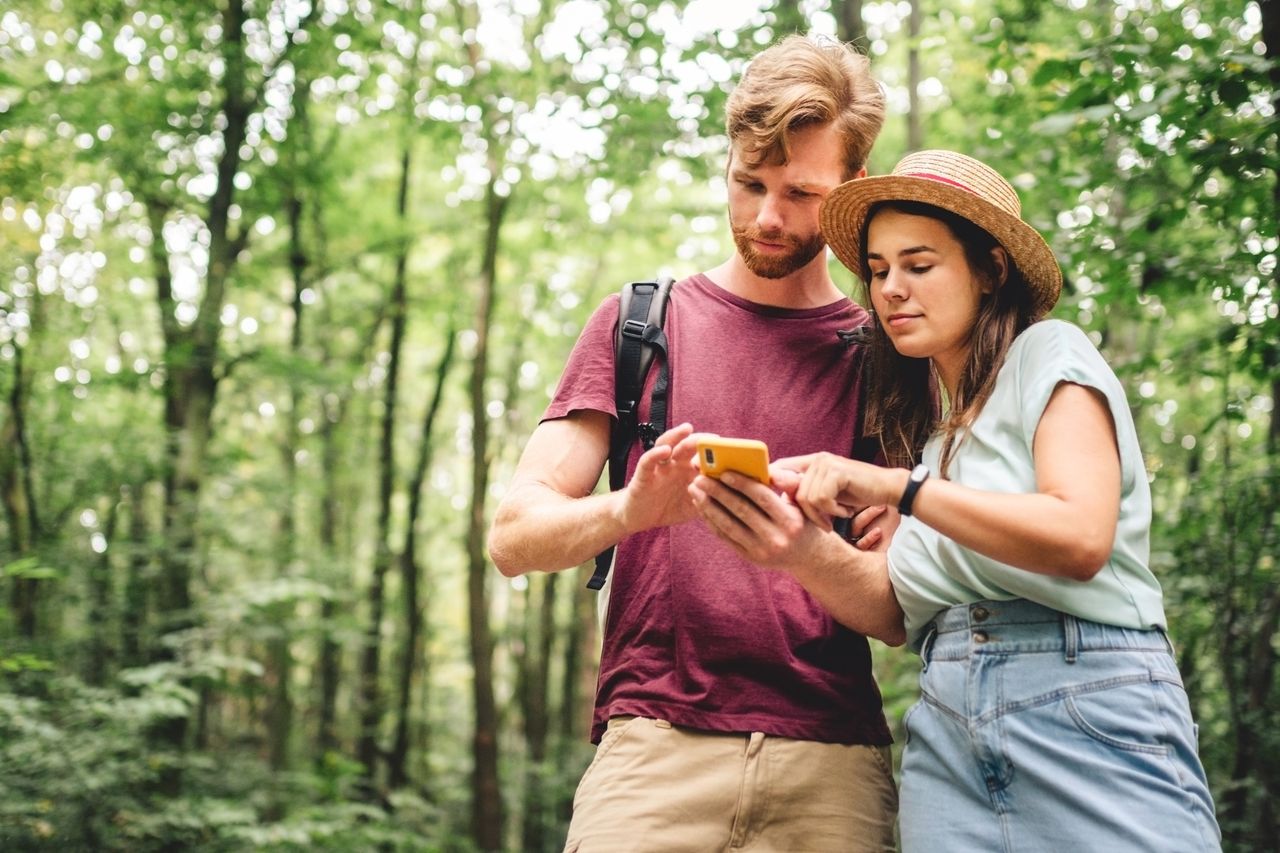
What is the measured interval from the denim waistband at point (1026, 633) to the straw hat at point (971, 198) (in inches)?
29.5

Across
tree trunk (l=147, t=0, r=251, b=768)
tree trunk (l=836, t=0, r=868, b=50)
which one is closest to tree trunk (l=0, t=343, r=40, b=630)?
tree trunk (l=147, t=0, r=251, b=768)

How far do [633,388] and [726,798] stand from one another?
101 cm

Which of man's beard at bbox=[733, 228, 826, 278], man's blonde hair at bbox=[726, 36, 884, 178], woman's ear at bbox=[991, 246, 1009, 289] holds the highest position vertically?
man's blonde hair at bbox=[726, 36, 884, 178]

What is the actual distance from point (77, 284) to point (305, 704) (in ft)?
51.4

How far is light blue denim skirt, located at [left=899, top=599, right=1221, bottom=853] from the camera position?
5.91 feet

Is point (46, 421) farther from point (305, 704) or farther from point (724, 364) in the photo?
point (305, 704)

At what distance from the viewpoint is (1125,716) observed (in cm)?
184

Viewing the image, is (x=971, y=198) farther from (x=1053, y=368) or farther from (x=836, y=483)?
(x=836, y=483)

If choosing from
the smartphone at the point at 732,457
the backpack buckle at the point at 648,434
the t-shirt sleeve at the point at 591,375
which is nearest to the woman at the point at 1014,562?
the smartphone at the point at 732,457

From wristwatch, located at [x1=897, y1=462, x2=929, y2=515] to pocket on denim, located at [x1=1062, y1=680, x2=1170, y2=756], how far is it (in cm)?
47

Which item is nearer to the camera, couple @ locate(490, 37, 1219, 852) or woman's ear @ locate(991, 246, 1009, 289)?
couple @ locate(490, 37, 1219, 852)

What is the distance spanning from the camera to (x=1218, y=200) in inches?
154

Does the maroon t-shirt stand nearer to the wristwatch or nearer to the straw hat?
the straw hat

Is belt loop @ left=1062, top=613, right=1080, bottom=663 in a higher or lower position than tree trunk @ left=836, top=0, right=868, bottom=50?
lower
